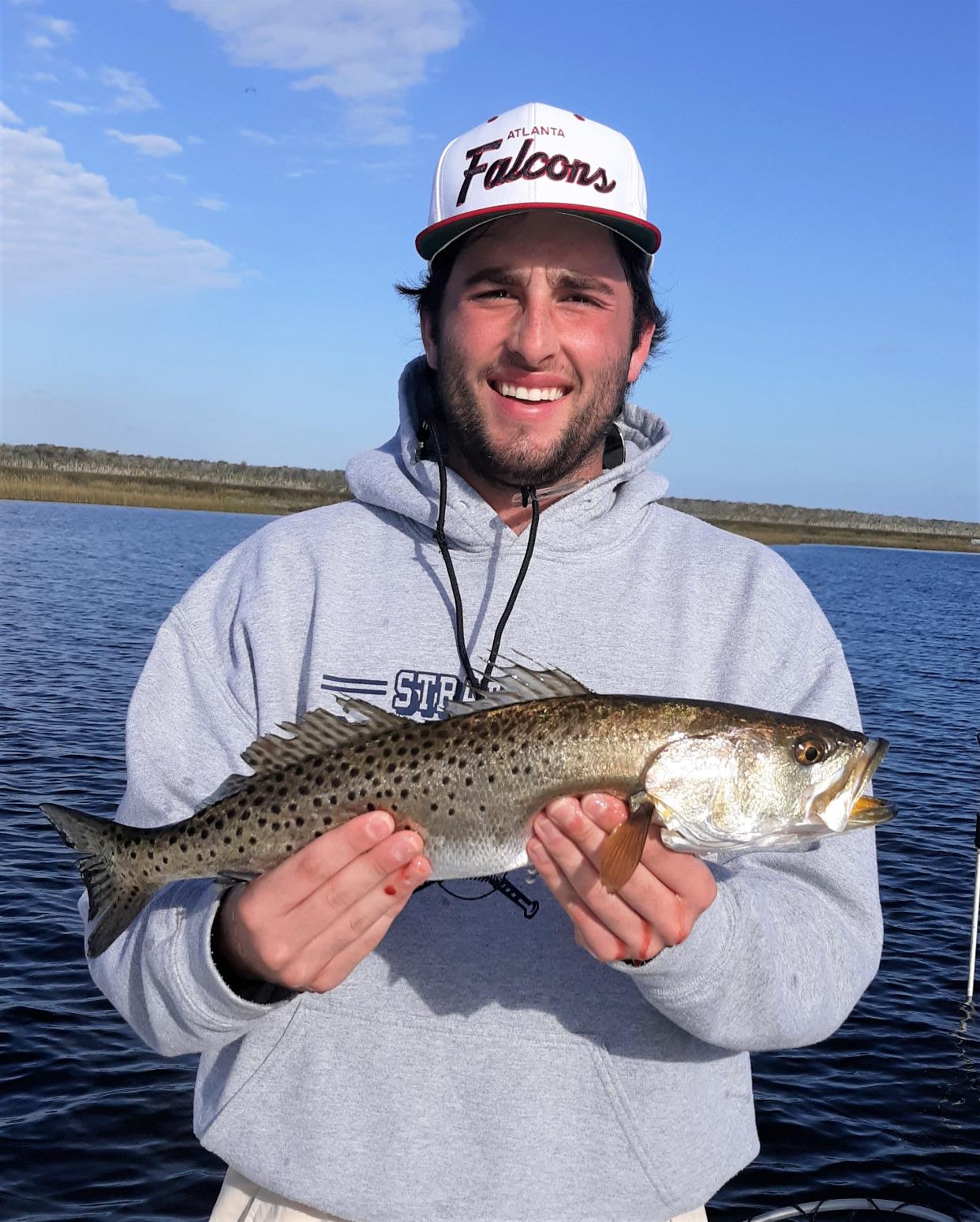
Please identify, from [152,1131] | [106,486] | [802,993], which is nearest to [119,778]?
[152,1131]

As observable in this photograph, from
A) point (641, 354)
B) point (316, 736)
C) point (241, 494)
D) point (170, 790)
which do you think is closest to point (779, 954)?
point (316, 736)

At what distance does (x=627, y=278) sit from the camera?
447 centimetres

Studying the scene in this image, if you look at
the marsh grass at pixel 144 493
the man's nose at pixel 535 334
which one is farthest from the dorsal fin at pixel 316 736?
the marsh grass at pixel 144 493

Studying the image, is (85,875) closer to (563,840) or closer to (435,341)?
(563,840)

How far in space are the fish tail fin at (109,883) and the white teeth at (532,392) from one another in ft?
7.03

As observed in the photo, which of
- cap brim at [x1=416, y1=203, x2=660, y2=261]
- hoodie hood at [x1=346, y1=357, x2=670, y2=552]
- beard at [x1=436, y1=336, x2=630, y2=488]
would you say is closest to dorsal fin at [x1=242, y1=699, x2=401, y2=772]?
hoodie hood at [x1=346, y1=357, x2=670, y2=552]

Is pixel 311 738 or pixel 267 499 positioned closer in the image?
pixel 311 738

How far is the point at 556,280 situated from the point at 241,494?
10449 centimetres

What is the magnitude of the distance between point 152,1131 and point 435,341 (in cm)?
890

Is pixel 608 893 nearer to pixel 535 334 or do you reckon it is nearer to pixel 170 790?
pixel 170 790

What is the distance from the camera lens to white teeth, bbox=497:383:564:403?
4.20 meters

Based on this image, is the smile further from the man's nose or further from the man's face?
the man's nose

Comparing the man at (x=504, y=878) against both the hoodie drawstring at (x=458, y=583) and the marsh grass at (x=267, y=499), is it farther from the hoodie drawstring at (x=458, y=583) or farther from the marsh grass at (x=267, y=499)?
the marsh grass at (x=267, y=499)

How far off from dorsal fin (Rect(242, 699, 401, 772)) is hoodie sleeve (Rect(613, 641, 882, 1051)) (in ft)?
3.89
